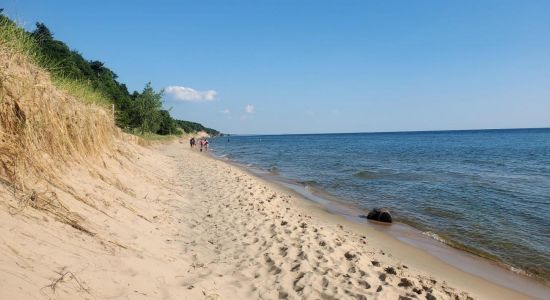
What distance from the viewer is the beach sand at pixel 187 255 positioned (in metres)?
3.66

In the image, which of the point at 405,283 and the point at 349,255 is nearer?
the point at 405,283

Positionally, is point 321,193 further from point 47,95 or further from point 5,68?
point 5,68

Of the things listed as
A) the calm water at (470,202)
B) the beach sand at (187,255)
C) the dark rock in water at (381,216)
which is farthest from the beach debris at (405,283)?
the dark rock in water at (381,216)

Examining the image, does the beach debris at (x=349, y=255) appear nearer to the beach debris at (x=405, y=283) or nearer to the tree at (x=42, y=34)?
the beach debris at (x=405, y=283)

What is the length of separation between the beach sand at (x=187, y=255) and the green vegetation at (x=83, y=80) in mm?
2604

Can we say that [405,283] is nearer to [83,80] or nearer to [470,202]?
[470,202]

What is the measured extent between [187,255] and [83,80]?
22536mm

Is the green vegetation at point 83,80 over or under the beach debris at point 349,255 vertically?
over

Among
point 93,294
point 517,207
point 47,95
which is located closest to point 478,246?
point 517,207

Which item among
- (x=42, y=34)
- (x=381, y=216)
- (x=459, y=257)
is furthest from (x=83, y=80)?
(x=459, y=257)

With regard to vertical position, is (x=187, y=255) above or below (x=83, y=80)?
below

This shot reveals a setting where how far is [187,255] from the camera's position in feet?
19.3

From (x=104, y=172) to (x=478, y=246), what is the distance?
9860mm

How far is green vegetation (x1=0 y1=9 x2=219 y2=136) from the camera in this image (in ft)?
22.4
